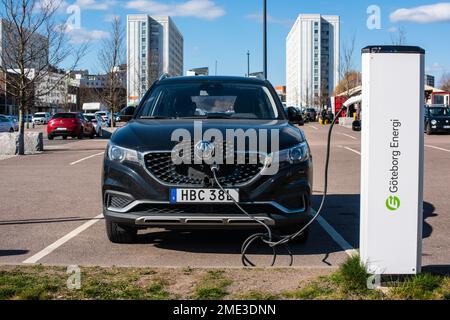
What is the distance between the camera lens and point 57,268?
5.00 m

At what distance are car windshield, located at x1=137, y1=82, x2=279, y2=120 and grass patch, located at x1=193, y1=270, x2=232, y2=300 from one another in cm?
239

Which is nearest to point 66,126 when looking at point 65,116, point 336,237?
point 65,116

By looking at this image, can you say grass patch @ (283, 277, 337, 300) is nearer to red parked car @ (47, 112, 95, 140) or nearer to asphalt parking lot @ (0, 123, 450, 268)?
asphalt parking lot @ (0, 123, 450, 268)

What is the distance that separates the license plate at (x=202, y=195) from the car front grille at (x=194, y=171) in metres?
0.07

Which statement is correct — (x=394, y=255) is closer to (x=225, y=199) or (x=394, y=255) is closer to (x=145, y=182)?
(x=225, y=199)

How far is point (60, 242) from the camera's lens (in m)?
6.33

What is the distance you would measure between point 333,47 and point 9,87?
140 m

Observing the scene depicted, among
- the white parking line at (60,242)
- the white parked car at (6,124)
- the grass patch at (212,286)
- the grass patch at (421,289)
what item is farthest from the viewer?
the white parked car at (6,124)

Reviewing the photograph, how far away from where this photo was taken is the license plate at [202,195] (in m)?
5.29

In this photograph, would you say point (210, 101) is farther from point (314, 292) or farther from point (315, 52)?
point (315, 52)

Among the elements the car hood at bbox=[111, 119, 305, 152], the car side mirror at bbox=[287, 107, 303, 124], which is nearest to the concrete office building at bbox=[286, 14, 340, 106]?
the car side mirror at bbox=[287, 107, 303, 124]

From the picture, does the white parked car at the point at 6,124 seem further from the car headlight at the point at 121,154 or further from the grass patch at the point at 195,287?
the grass patch at the point at 195,287

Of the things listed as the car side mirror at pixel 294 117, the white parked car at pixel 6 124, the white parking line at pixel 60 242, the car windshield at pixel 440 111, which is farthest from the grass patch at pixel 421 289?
the white parked car at pixel 6 124

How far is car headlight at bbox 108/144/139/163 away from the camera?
5.45m
